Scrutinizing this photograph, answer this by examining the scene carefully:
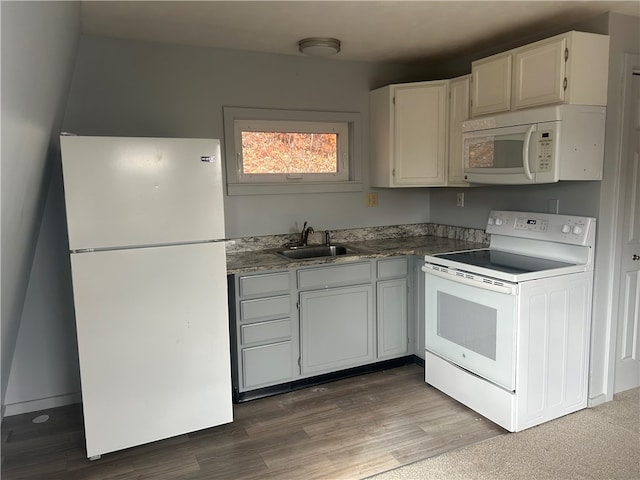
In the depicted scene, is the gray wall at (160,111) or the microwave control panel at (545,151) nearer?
the microwave control panel at (545,151)

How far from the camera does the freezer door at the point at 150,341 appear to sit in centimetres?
230

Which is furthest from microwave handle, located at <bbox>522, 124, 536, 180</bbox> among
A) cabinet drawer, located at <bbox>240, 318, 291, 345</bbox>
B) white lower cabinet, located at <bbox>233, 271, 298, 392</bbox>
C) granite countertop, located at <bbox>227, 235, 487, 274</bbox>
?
cabinet drawer, located at <bbox>240, 318, 291, 345</bbox>

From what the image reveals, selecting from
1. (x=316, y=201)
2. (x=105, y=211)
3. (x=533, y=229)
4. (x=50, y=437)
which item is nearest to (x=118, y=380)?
(x=50, y=437)

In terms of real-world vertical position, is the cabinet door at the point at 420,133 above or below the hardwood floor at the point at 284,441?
above

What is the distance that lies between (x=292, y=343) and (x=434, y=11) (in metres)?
2.15

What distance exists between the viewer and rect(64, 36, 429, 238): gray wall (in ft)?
9.72

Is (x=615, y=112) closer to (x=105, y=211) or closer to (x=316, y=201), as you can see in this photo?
(x=316, y=201)

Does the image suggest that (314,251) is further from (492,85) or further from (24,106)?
(24,106)

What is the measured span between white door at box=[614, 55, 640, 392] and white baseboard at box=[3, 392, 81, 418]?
11.4 feet

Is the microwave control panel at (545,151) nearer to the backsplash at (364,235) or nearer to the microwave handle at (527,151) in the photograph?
the microwave handle at (527,151)

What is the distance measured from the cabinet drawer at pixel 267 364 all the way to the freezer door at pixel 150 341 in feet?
1.06

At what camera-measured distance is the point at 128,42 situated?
2996mm

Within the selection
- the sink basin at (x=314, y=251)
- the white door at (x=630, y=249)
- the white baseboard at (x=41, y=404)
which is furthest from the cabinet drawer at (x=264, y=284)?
the white door at (x=630, y=249)

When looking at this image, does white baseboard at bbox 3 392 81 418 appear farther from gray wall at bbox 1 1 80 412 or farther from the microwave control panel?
the microwave control panel
